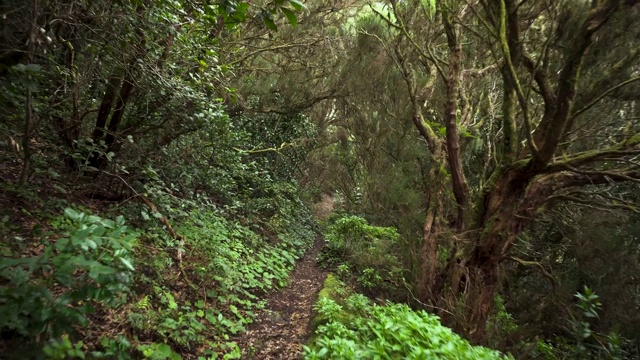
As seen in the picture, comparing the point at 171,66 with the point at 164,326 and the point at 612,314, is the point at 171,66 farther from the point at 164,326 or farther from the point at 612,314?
the point at 612,314

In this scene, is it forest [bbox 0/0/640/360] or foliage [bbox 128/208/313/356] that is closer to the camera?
forest [bbox 0/0/640/360]

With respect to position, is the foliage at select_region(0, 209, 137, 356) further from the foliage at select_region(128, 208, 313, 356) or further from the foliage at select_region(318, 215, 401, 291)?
the foliage at select_region(318, 215, 401, 291)

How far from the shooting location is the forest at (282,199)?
280cm

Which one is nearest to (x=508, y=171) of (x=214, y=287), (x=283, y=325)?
(x=283, y=325)

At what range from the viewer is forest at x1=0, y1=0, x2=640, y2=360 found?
2803 millimetres

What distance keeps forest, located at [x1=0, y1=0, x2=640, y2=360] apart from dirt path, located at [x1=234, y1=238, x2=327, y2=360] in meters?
0.04

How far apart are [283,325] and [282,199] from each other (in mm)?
5581

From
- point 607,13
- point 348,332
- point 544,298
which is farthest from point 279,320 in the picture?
point 544,298

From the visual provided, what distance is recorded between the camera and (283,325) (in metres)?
5.16

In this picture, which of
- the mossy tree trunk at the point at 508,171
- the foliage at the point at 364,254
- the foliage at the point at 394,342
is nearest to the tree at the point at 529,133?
the mossy tree trunk at the point at 508,171

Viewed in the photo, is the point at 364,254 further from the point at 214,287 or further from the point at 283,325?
the point at 214,287

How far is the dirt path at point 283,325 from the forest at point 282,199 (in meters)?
0.04

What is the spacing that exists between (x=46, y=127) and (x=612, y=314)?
995 centimetres

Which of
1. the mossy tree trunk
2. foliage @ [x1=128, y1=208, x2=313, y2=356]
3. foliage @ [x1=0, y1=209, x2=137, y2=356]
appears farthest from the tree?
foliage @ [x1=0, y1=209, x2=137, y2=356]
